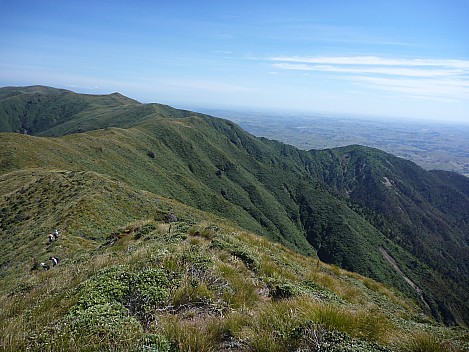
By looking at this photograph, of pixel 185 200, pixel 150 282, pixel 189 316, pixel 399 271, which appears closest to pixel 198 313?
pixel 189 316

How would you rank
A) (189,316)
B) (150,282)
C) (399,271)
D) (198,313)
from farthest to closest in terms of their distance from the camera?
(399,271), (150,282), (198,313), (189,316)

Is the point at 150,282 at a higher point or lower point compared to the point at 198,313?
higher

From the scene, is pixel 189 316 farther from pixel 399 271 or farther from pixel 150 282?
pixel 399 271

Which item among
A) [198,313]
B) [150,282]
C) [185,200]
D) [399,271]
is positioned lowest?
[399,271]

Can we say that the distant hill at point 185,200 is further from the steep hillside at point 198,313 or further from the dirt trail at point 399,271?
the steep hillside at point 198,313

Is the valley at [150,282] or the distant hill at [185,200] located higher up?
the valley at [150,282]

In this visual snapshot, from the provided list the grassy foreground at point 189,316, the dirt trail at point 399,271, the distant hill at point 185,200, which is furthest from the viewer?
the dirt trail at point 399,271

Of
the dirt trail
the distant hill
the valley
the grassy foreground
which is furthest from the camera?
the dirt trail

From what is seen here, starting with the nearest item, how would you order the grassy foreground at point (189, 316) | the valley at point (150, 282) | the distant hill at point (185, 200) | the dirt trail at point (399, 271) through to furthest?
the grassy foreground at point (189, 316), the valley at point (150, 282), the distant hill at point (185, 200), the dirt trail at point (399, 271)

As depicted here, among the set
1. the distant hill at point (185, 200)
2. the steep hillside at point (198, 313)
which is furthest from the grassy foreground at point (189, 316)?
the distant hill at point (185, 200)

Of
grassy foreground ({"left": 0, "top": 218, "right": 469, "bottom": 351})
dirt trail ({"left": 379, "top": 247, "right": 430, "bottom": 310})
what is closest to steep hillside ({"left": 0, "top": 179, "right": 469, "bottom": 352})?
grassy foreground ({"left": 0, "top": 218, "right": 469, "bottom": 351})

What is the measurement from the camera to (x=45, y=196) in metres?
32.3

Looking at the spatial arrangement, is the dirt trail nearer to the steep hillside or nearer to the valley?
the valley

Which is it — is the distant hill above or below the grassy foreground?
below
